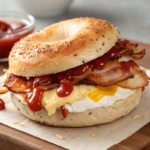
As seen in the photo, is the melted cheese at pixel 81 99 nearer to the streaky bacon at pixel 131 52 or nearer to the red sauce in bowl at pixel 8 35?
the streaky bacon at pixel 131 52

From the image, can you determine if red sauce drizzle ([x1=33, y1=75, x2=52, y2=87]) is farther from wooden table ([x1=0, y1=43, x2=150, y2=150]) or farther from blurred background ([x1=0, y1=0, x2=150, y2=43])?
blurred background ([x1=0, y1=0, x2=150, y2=43])

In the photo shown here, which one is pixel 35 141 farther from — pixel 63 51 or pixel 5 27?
pixel 5 27

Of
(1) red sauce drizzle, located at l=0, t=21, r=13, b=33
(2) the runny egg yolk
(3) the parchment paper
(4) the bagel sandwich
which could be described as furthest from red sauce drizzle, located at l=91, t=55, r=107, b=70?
(1) red sauce drizzle, located at l=0, t=21, r=13, b=33

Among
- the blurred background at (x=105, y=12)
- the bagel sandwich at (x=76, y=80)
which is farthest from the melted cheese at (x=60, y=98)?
the blurred background at (x=105, y=12)

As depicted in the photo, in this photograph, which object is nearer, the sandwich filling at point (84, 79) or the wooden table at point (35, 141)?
the wooden table at point (35, 141)

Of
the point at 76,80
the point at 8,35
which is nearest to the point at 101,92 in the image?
the point at 76,80
